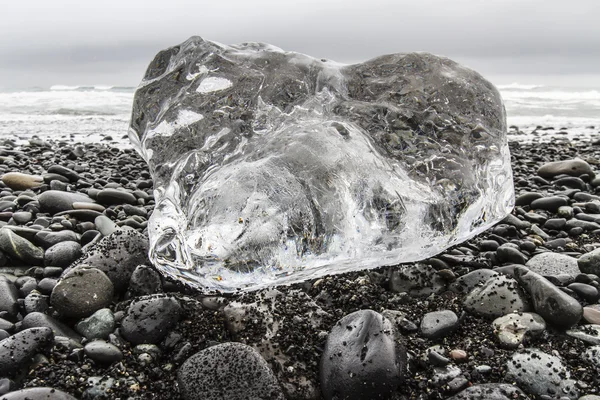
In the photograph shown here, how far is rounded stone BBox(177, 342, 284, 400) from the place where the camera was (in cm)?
224

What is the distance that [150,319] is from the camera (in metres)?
2.69

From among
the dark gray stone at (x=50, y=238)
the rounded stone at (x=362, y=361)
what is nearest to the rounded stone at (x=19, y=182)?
the dark gray stone at (x=50, y=238)

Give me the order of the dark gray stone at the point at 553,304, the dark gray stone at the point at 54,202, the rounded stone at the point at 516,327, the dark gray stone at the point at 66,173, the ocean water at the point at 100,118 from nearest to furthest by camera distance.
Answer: the rounded stone at the point at 516,327 < the dark gray stone at the point at 553,304 < the dark gray stone at the point at 54,202 < the dark gray stone at the point at 66,173 < the ocean water at the point at 100,118

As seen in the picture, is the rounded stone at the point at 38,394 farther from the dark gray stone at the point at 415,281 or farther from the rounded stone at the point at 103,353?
the dark gray stone at the point at 415,281

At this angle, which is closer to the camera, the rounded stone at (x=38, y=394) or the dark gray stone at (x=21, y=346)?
the rounded stone at (x=38, y=394)

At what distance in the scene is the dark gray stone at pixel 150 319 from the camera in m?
2.65

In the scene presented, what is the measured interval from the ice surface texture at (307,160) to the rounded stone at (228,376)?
0.42 m

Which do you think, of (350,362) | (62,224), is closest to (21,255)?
(62,224)

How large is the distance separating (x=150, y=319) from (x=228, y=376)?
0.65 metres

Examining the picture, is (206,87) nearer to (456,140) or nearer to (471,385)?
(456,140)

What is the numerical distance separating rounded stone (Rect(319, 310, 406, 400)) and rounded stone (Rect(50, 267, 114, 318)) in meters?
1.34

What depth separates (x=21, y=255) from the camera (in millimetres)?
3424

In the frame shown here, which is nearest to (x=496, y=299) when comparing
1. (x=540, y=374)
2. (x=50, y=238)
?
(x=540, y=374)

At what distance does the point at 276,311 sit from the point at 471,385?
106 centimetres
